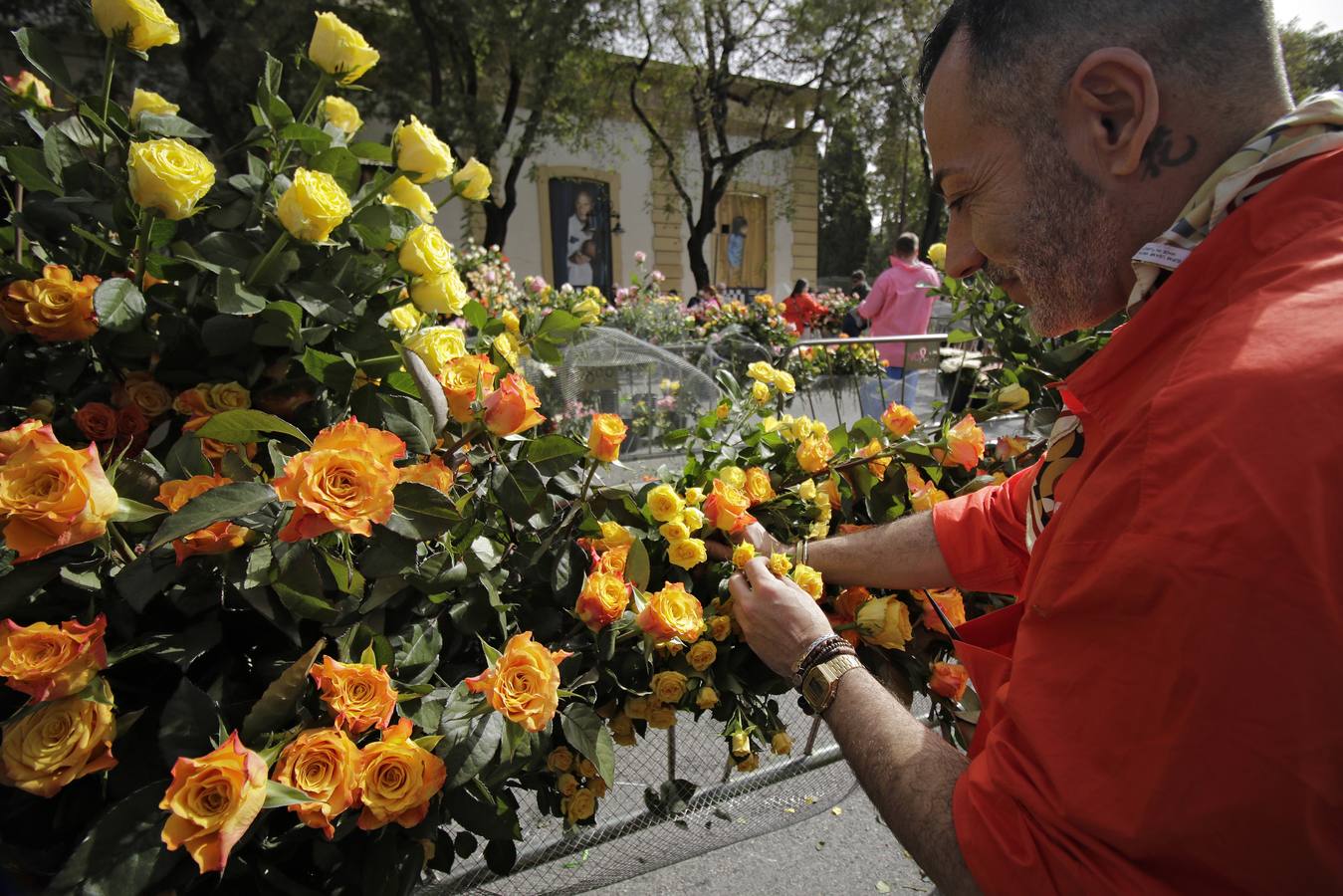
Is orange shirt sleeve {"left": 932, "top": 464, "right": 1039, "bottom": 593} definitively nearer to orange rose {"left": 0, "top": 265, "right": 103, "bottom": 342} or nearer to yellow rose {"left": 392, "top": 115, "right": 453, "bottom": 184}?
yellow rose {"left": 392, "top": 115, "right": 453, "bottom": 184}

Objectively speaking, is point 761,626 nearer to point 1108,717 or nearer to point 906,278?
point 1108,717

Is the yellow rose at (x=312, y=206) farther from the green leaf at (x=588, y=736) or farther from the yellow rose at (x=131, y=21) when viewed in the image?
the green leaf at (x=588, y=736)

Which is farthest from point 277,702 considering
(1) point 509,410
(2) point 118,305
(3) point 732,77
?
(3) point 732,77

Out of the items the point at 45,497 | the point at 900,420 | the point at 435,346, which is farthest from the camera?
the point at 900,420

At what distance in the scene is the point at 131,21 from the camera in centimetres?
105

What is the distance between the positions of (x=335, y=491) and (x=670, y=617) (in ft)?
1.65

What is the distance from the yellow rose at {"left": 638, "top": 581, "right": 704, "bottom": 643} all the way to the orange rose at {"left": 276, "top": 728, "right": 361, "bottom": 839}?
0.42 meters

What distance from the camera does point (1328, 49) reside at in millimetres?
20438

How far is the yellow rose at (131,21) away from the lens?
40.9 inches

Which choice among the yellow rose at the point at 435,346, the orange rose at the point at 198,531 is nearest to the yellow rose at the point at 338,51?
the yellow rose at the point at 435,346

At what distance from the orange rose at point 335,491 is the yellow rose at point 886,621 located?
89 centimetres

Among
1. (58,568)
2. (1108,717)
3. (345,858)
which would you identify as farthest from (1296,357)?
(58,568)

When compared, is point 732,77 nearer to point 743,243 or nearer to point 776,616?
point 743,243

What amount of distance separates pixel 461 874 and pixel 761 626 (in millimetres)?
773
